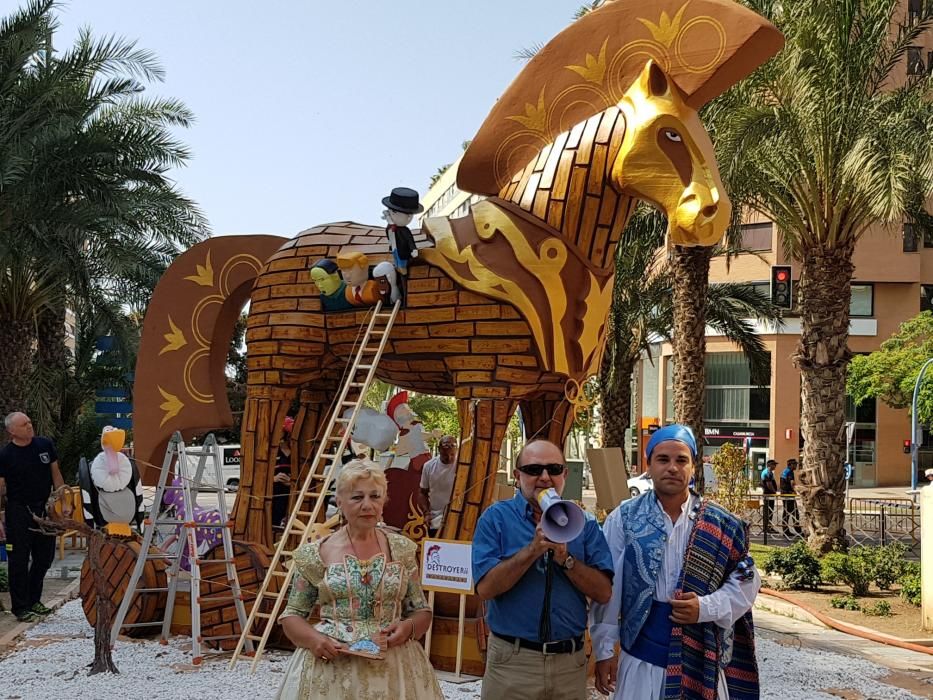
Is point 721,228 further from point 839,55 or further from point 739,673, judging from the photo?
point 839,55

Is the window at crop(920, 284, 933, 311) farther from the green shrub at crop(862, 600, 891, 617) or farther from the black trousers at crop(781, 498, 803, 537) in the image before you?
the green shrub at crop(862, 600, 891, 617)

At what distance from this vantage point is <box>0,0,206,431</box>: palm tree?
43.0 ft

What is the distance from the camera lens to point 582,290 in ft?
23.1

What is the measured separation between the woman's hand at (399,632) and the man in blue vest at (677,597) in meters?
0.68

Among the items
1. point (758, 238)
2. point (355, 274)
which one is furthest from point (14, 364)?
point (758, 238)

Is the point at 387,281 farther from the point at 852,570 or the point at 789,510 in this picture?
the point at 789,510

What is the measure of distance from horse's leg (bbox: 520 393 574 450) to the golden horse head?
1.42 meters

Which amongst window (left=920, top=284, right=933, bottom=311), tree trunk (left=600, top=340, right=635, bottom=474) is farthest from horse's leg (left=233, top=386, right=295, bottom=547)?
window (left=920, top=284, right=933, bottom=311)

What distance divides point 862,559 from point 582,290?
6.61 m

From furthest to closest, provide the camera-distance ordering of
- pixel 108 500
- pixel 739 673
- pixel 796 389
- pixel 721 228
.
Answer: pixel 796 389 < pixel 108 500 < pixel 721 228 < pixel 739 673

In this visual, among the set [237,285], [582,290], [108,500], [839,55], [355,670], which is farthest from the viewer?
[839,55]

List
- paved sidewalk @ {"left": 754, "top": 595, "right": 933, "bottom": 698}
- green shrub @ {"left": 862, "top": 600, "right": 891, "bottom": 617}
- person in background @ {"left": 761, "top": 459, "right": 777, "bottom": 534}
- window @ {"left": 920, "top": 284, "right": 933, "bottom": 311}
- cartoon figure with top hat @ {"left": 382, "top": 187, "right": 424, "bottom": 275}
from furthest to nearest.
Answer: window @ {"left": 920, "top": 284, "right": 933, "bottom": 311}, person in background @ {"left": 761, "top": 459, "right": 777, "bottom": 534}, green shrub @ {"left": 862, "top": 600, "right": 891, "bottom": 617}, paved sidewalk @ {"left": 754, "top": 595, "right": 933, "bottom": 698}, cartoon figure with top hat @ {"left": 382, "top": 187, "right": 424, "bottom": 275}

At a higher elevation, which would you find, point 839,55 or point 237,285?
point 839,55

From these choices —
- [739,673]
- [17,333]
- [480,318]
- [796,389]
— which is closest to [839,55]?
[480,318]
